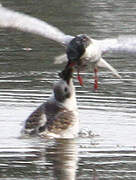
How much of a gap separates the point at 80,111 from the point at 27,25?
173cm

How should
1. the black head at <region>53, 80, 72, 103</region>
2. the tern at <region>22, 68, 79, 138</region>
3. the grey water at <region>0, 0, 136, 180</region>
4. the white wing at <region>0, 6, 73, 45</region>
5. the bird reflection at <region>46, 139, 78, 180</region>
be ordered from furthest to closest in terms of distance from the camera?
1. the black head at <region>53, 80, 72, 103</region>
2. the white wing at <region>0, 6, 73, 45</region>
3. the tern at <region>22, 68, 79, 138</region>
4. the grey water at <region>0, 0, 136, 180</region>
5. the bird reflection at <region>46, 139, 78, 180</region>

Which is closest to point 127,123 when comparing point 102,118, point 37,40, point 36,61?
point 102,118

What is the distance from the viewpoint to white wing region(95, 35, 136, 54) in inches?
493

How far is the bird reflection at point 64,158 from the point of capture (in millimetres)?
10609

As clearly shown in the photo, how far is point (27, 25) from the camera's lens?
13.0 m

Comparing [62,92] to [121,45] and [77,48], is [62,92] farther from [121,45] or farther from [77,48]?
[77,48]

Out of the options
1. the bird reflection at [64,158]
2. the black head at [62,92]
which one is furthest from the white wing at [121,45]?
the bird reflection at [64,158]

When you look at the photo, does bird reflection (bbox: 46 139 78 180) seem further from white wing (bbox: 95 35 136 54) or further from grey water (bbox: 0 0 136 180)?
white wing (bbox: 95 35 136 54)

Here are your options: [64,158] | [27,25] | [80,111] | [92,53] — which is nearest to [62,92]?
[92,53]

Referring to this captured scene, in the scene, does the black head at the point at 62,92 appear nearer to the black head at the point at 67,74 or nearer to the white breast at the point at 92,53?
the black head at the point at 67,74

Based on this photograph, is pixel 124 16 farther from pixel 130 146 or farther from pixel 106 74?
pixel 130 146

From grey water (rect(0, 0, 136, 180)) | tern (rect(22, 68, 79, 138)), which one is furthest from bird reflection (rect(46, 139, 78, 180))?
tern (rect(22, 68, 79, 138))

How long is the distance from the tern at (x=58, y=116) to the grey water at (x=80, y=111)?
4.7 inches

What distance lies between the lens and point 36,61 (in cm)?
1772
